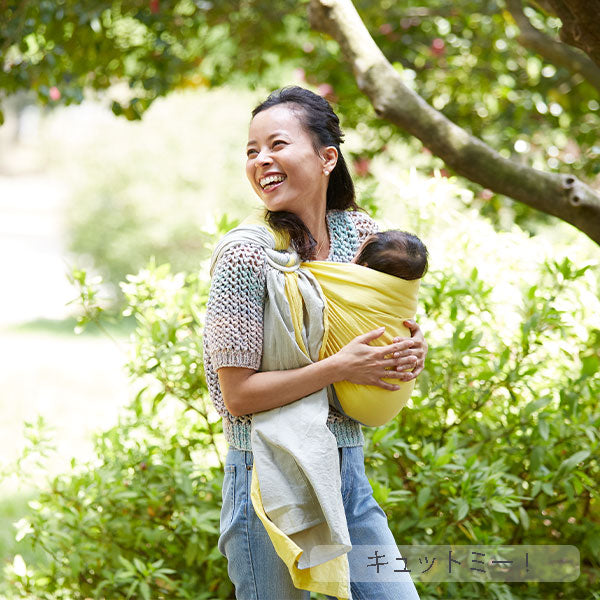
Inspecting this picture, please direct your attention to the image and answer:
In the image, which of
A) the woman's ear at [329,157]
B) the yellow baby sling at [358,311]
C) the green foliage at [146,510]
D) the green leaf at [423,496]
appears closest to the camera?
the yellow baby sling at [358,311]

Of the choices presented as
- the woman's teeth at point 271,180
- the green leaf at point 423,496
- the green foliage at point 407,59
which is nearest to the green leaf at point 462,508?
the green leaf at point 423,496

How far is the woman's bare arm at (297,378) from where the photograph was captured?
1.82 m

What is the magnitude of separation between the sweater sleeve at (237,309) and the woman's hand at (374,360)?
0.66 ft

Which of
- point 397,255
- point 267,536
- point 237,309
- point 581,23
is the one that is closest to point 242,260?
point 237,309

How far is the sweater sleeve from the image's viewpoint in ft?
5.94

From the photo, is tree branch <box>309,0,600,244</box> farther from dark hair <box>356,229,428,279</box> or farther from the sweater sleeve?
the sweater sleeve

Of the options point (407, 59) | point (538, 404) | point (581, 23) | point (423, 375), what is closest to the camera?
point (581, 23)

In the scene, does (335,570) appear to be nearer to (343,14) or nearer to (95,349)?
(343,14)

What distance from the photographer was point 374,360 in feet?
6.16

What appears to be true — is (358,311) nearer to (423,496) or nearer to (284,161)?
(284,161)

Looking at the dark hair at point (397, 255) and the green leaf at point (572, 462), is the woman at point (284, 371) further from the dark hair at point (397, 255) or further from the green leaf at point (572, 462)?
the green leaf at point (572, 462)

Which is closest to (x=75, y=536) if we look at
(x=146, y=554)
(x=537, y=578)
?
(x=146, y=554)

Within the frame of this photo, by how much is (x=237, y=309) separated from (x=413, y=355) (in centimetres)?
44

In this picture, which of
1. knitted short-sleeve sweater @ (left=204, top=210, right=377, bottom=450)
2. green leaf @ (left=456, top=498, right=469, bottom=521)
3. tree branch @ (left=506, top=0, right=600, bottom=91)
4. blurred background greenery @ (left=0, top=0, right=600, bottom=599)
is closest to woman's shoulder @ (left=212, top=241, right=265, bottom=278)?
knitted short-sleeve sweater @ (left=204, top=210, right=377, bottom=450)
